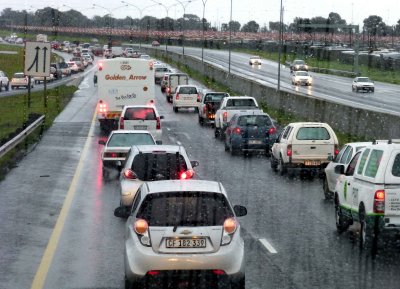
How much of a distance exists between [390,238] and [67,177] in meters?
13.9

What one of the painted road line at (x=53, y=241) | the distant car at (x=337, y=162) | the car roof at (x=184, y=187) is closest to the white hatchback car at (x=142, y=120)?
the painted road line at (x=53, y=241)

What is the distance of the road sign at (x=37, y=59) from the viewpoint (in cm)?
4759

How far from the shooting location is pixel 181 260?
1110 cm

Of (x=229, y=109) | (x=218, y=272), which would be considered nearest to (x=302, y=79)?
(x=229, y=109)

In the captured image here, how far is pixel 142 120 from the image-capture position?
1464 inches

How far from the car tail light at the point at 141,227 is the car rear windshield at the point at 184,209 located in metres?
0.06

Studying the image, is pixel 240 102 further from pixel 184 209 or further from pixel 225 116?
pixel 184 209

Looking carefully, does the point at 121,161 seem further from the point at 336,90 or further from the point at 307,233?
the point at 336,90

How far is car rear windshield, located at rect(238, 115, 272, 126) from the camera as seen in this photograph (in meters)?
36.7

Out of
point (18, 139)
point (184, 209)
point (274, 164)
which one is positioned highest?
point (184, 209)

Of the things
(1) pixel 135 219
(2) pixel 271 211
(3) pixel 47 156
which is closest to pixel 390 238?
(2) pixel 271 211

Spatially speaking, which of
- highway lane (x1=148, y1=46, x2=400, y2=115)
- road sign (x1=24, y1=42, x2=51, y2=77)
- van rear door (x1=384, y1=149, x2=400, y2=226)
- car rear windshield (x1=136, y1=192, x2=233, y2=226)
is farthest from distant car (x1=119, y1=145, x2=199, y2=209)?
highway lane (x1=148, y1=46, x2=400, y2=115)

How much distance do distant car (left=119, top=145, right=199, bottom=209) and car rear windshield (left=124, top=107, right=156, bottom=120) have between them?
59.5 feet

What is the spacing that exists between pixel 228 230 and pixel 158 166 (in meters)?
7.11
